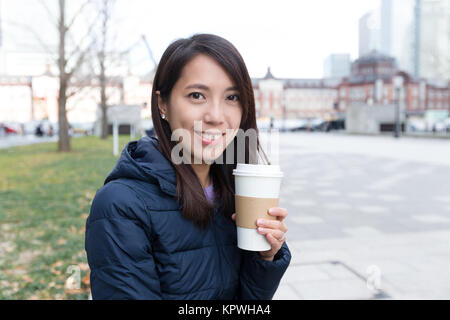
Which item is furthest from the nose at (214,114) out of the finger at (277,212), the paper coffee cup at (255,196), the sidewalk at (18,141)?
the sidewalk at (18,141)

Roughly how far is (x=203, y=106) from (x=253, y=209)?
35 centimetres

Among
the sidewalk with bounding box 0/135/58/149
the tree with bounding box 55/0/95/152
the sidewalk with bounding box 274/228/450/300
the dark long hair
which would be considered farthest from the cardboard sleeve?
the sidewalk with bounding box 0/135/58/149

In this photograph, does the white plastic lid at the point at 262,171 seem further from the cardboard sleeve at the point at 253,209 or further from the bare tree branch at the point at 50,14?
the bare tree branch at the point at 50,14

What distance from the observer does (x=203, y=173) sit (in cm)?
148

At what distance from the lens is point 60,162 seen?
12453mm

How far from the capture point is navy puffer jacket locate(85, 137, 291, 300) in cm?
114

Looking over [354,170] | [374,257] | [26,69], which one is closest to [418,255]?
[374,257]

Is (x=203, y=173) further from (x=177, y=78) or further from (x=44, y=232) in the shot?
(x=44, y=232)

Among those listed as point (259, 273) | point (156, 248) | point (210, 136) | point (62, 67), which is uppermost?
point (62, 67)

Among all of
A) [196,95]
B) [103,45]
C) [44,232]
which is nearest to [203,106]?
[196,95]

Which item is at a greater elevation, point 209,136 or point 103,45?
point 103,45
